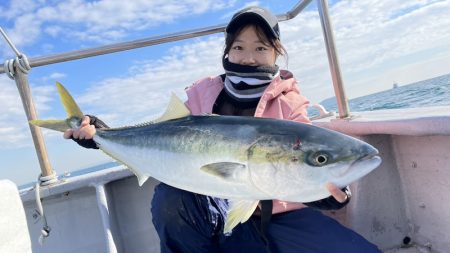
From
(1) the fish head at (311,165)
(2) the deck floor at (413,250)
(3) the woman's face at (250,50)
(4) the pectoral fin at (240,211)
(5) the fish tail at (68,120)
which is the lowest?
(2) the deck floor at (413,250)

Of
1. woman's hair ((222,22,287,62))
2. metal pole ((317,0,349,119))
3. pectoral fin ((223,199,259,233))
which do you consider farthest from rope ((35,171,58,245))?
metal pole ((317,0,349,119))

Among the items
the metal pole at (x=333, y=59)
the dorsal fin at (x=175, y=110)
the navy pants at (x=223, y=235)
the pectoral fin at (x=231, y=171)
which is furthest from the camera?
the metal pole at (x=333, y=59)

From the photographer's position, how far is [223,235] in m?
2.55

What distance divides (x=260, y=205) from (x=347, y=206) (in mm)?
1014

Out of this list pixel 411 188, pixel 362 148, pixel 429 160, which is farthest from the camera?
pixel 411 188

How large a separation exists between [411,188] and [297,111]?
1192 millimetres

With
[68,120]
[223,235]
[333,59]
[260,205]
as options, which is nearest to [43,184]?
[68,120]

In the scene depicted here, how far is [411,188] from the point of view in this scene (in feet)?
10.2

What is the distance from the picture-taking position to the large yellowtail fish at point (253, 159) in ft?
5.53

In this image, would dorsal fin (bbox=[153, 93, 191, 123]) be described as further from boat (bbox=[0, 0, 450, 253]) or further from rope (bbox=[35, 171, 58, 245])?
rope (bbox=[35, 171, 58, 245])

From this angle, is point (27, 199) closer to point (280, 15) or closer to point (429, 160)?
point (280, 15)

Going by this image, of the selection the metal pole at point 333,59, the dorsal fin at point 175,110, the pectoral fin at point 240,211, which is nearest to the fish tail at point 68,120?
the dorsal fin at point 175,110

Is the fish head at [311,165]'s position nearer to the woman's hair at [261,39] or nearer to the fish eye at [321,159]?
the fish eye at [321,159]

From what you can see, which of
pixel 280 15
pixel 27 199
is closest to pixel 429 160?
pixel 280 15
